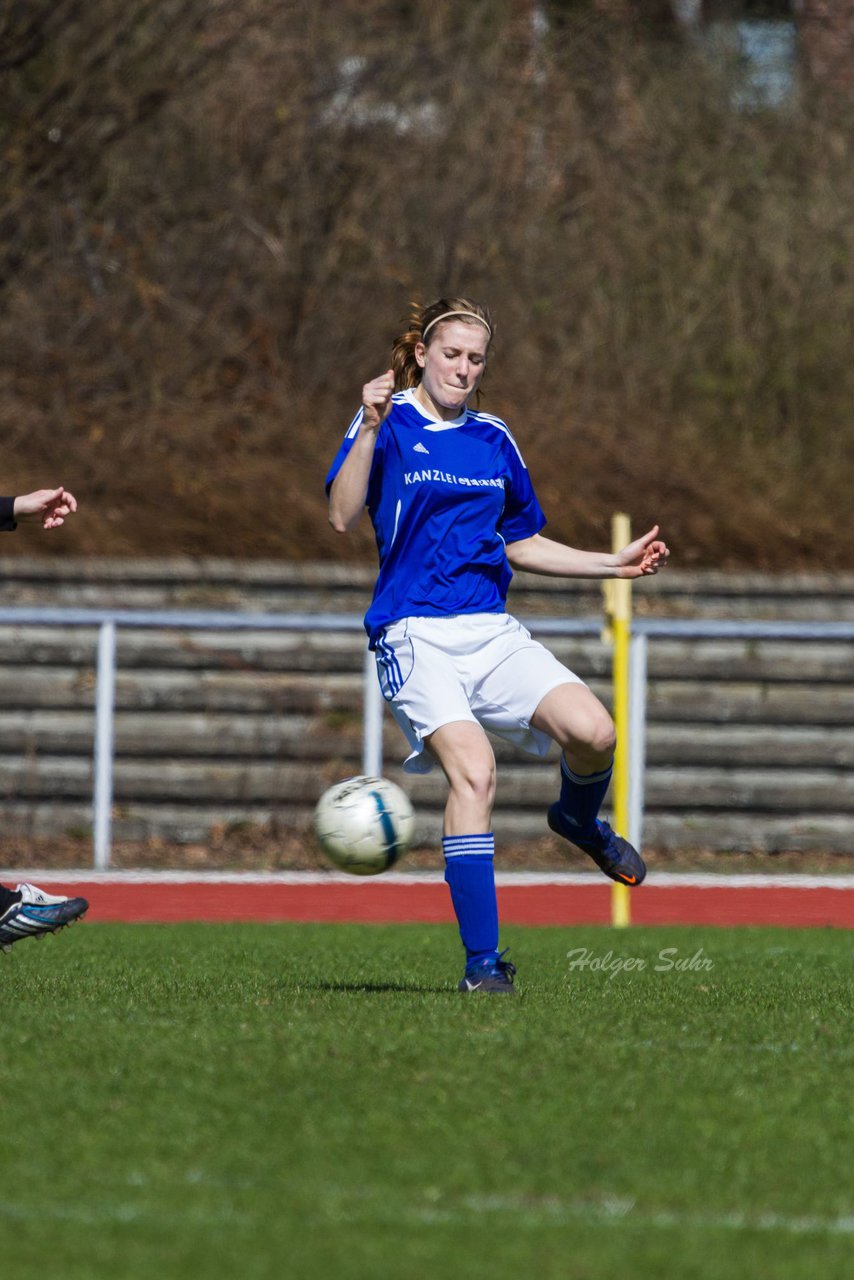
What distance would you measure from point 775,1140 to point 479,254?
16358 mm

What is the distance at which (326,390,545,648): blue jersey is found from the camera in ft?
21.1

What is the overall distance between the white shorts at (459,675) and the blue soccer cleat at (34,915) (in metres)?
1.27

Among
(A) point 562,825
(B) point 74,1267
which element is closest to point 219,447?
(A) point 562,825

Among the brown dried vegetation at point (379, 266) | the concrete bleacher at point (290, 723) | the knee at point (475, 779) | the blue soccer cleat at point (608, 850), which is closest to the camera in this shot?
the knee at point (475, 779)

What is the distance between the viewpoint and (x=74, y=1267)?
3.14 m

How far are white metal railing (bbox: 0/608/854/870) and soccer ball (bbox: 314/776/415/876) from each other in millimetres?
6610

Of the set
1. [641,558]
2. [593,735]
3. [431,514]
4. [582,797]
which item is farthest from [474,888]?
[641,558]

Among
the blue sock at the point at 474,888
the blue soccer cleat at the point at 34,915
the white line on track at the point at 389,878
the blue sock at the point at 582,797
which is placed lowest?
the white line on track at the point at 389,878

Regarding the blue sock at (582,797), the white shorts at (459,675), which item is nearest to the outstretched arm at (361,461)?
the white shorts at (459,675)

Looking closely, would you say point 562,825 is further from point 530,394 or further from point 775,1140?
point 530,394

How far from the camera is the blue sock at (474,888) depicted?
6.25 meters

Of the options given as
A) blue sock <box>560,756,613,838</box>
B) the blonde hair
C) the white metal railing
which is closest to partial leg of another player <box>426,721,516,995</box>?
blue sock <box>560,756,613,838</box>

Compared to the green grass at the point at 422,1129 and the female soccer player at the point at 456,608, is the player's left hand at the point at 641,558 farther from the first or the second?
the green grass at the point at 422,1129

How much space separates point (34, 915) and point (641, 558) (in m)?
2.40
